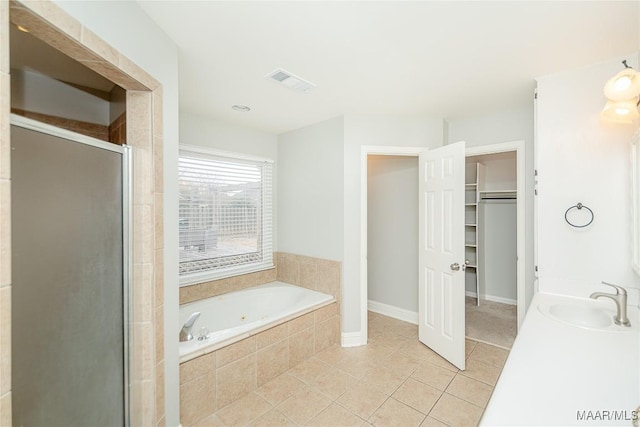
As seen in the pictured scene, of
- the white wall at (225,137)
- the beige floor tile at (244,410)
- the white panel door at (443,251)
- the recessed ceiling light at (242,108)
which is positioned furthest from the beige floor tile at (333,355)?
the recessed ceiling light at (242,108)

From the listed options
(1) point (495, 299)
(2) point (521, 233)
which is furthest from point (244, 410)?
(1) point (495, 299)

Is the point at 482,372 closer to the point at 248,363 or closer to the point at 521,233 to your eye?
the point at 521,233

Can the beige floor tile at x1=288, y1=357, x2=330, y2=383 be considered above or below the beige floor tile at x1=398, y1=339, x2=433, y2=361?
below

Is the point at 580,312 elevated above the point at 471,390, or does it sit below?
above

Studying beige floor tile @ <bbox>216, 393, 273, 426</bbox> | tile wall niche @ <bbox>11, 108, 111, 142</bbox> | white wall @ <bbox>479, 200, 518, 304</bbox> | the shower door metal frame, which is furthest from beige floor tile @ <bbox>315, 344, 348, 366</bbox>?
white wall @ <bbox>479, 200, 518, 304</bbox>

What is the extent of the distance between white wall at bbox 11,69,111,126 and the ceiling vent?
1.31 metres

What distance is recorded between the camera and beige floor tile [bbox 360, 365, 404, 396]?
223 cm

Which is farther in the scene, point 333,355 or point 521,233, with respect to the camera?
point 333,355

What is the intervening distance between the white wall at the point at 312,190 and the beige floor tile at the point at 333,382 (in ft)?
3.46

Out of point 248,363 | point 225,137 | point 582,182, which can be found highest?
point 225,137

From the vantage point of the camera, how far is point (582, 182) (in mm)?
1882

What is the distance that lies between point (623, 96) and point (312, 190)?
96.8 inches

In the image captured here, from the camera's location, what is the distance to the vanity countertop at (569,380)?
2.66ft

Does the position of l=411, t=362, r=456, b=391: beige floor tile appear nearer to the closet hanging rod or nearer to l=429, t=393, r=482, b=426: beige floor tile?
l=429, t=393, r=482, b=426: beige floor tile
